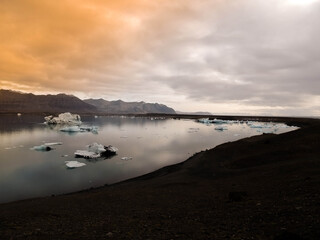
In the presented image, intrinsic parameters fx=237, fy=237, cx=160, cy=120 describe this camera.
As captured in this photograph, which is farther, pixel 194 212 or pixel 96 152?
pixel 96 152

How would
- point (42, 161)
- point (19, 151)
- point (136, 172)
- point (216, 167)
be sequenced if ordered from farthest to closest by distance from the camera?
1. point (19, 151)
2. point (42, 161)
3. point (136, 172)
4. point (216, 167)

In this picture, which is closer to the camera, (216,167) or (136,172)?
(216,167)

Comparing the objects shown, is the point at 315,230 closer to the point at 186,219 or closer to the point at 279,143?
the point at 186,219

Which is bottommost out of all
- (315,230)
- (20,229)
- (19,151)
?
(19,151)

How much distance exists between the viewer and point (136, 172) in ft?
76.8

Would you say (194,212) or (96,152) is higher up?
(194,212)

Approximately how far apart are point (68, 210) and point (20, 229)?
9.97 ft

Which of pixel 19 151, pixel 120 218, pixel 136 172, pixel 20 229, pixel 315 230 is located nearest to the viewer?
pixel 315 230

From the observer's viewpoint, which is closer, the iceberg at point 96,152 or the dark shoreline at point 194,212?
the dark shoreline at point 194,212

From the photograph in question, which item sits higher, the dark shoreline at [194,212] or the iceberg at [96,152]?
the dark shoreline at [194,212]

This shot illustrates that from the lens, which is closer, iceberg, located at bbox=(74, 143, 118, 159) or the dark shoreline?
the dark shoreline

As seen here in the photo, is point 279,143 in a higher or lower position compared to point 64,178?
higher

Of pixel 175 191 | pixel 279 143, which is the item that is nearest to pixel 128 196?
pixel 175 191

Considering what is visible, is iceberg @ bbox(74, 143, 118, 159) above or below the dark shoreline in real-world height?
below
